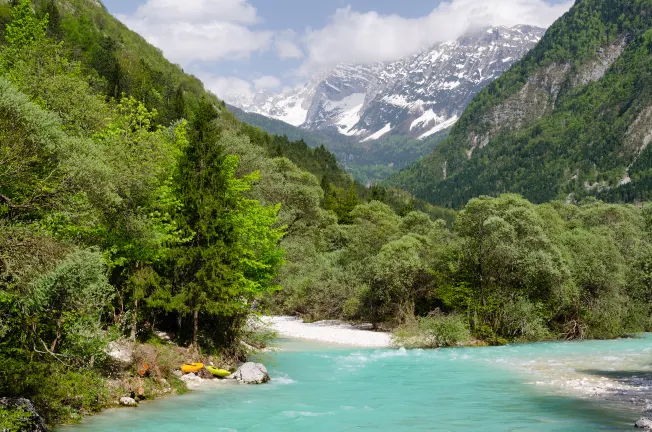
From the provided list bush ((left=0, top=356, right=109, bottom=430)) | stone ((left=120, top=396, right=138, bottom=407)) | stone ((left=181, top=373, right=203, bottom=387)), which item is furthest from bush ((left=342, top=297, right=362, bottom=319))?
bush ((left=0, top=356, right=109, bottom=430))

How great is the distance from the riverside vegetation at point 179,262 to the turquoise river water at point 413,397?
2718 millimetres

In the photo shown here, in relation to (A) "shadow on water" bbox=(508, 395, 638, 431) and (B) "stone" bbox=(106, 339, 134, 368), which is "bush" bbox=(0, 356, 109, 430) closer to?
(B) "stone" bbox=(106, 339, 134, 368)

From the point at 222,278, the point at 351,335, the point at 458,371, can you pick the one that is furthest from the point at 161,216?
the point at 351,335

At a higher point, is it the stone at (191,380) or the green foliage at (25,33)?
the green foliage at (25,33)

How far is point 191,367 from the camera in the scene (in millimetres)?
25719

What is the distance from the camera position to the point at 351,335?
160ft

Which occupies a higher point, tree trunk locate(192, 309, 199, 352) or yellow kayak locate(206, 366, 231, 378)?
tree trunk locate(192, 309, 199, 352)

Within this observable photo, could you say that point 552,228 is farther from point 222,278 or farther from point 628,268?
point 222,278

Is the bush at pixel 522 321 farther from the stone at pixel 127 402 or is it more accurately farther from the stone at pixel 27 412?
the stone at pixel 27 412

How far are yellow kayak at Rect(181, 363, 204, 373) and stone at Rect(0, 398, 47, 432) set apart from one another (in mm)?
9341

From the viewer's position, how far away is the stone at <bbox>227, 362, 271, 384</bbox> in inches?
1044

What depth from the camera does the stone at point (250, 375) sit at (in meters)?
26.5

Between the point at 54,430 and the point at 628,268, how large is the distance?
51.3m

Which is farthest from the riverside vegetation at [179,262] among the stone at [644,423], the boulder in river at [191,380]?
the stone at [644,423]
